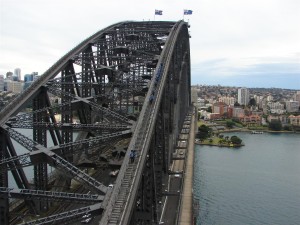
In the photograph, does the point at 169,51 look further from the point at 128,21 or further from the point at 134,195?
the point at 134,195

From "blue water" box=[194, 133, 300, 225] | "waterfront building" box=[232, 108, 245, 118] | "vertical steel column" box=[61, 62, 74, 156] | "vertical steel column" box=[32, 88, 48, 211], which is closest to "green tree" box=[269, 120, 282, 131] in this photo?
"waterfront building" box=[232, 108, 245, 118]

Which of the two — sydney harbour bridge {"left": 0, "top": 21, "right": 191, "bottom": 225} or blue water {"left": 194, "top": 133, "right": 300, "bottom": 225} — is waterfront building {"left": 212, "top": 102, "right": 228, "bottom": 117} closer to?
blue water {"left": 194, "top": 133, "right": 300, "bottom": 225}

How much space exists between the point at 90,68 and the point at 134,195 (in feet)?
45.3

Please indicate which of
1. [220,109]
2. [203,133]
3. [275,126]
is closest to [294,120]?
[275,126]

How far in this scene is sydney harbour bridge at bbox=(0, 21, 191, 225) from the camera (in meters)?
10.7

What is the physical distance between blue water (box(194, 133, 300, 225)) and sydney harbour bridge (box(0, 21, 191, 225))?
1230 cm

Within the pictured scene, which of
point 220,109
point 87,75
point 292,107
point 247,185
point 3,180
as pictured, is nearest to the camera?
point 3,180

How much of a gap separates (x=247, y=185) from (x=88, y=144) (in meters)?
33.4

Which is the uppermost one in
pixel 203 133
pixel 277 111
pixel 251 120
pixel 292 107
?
pixel 292 107

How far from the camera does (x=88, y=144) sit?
46.6 ft

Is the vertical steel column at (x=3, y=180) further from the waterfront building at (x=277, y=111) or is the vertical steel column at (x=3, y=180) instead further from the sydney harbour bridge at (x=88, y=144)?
the waterfront building at (x=277, y=111)

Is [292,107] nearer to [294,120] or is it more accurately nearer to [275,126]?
[294,120]

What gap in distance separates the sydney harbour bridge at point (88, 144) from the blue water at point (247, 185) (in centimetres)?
1230

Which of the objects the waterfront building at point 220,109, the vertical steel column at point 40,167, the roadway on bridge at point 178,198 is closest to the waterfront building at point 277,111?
the waterfront building at point 220,109
